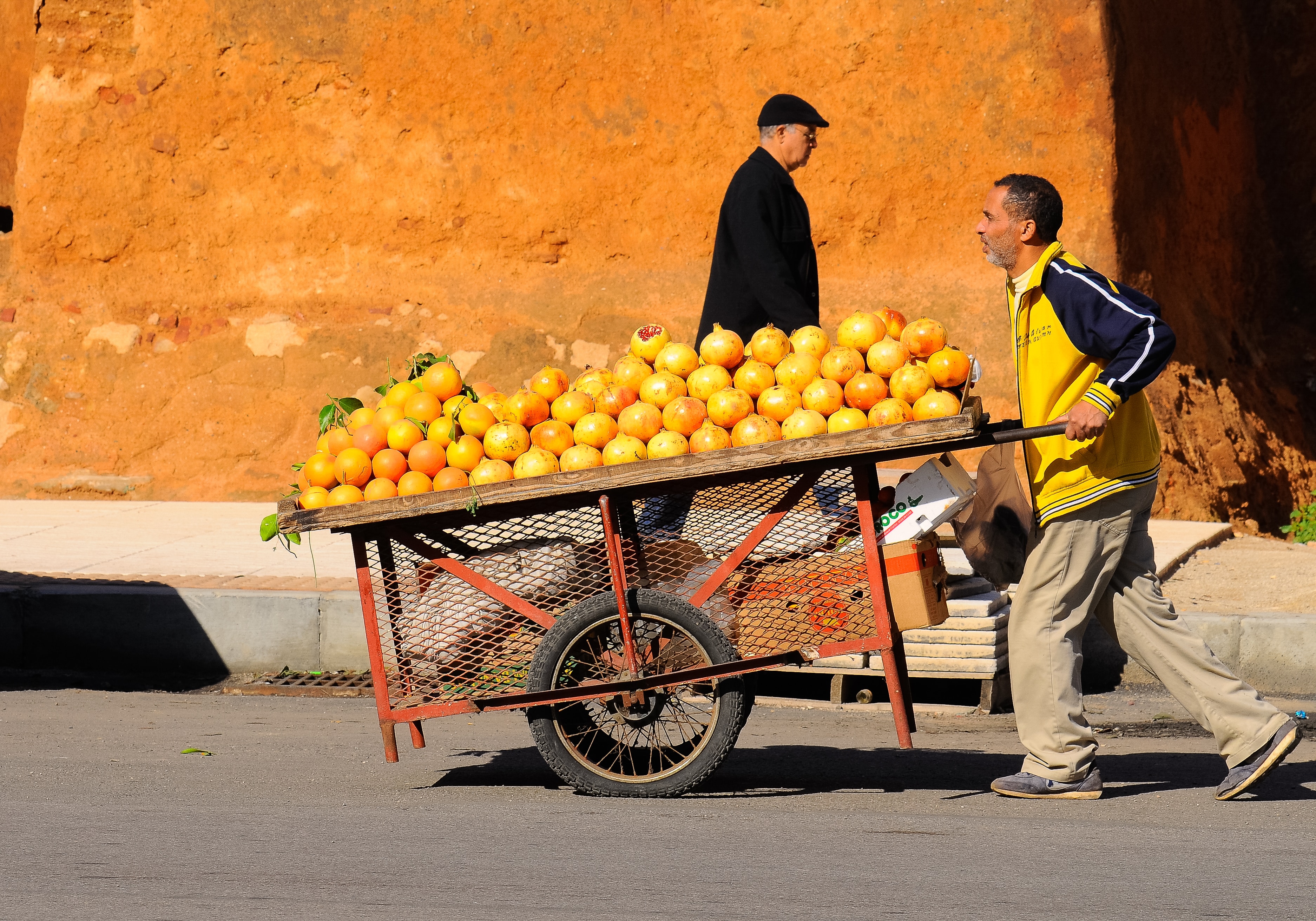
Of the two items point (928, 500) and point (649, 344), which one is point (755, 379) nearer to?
point (649, 344)

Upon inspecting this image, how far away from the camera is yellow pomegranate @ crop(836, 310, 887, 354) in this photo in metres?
4.58

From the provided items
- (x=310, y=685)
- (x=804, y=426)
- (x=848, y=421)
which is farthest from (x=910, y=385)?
(x=310, y=685)

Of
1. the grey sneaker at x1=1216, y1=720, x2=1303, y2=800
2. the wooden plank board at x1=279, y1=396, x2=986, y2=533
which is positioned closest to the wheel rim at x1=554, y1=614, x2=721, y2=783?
the wooden plank board at x1=279, y1=396, x2=986, y2=533

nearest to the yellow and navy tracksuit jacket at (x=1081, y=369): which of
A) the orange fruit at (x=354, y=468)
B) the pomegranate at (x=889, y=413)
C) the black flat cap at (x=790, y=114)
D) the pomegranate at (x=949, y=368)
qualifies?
the pomegranate at (x=949, y=368)

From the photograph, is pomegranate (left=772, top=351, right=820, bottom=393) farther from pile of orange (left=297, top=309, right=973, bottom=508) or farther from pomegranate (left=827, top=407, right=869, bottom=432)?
pomegranate (left=827, top=407, right=869, bottom=432)

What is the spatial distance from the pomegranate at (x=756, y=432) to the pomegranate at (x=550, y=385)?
2.24ft

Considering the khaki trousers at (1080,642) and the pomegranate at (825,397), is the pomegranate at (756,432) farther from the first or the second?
the khaki trousers at (1080,642)

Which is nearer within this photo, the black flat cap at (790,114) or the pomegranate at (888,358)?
the pomegranate at (888,358)

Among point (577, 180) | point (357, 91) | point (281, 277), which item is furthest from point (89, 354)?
point (577, 180)

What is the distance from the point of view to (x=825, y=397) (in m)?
4.43

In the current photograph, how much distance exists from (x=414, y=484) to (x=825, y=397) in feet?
4.37

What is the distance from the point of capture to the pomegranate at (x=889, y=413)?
4.30 meters

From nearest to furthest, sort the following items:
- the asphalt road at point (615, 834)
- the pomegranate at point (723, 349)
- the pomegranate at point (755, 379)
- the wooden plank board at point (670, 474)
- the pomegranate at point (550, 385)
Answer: the asphalt road at point (615, 834), the wooden plank board at point (670, 474), the pomegranate at point (755, 379), the pomegranate at point (723, 349), the pomegranate at point (550, 385)

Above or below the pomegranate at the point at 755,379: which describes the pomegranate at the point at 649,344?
above
